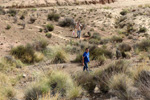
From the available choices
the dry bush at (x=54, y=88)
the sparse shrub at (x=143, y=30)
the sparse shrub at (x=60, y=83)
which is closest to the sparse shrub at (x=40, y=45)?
the dry bush at (x=54, y=88)

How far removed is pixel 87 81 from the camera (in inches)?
301

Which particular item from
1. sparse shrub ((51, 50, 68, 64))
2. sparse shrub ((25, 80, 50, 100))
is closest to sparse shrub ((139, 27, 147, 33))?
sparse shrub ((51, 50, 68, 64))

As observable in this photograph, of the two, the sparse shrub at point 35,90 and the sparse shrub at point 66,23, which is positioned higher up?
the sparse shrub at point 66,23

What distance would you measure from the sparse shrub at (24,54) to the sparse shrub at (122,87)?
8.95 meters

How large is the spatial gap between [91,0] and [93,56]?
2229 inches

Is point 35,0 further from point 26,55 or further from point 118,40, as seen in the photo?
point 26,55

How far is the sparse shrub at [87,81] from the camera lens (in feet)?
24.8

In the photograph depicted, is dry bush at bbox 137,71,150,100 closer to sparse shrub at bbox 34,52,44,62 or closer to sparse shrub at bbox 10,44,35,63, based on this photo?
sparse shrub at bbox 34,52,44,62

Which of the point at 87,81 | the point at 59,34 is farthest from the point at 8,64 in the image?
the point at 59,34

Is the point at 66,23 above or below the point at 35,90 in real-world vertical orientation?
above

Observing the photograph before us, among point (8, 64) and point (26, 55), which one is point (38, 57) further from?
point (8, 64)

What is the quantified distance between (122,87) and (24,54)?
10.1m

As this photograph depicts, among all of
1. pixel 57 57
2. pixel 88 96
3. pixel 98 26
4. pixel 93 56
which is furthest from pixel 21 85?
pixel 98 26

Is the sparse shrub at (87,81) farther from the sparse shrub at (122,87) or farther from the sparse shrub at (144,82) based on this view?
the sparse shrub at (144,82)
